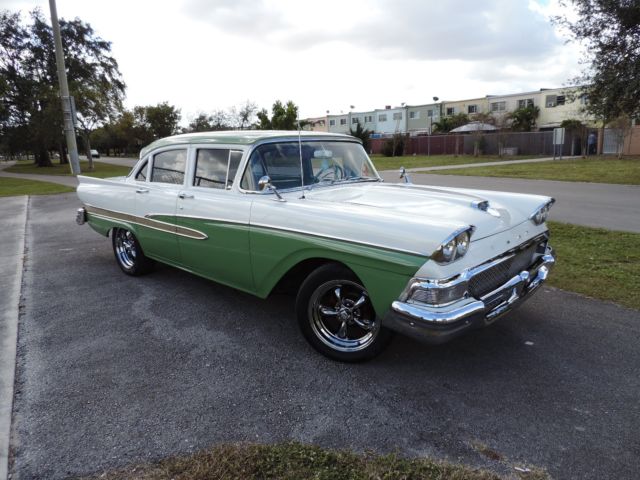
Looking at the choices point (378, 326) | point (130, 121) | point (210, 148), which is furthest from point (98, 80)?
point (378, 326)

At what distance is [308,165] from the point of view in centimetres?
414

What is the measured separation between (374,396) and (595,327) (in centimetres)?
218

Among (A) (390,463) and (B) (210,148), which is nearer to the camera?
(A) (390,463)

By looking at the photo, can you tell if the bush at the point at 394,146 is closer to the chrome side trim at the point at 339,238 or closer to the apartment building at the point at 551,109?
the apartment building at the point at 551,109

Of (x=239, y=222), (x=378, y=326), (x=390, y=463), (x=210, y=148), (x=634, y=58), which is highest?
(x=634, y=58)

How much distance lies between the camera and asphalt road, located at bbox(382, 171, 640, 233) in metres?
8.07

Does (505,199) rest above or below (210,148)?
below

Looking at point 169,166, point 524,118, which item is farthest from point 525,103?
point 169,166

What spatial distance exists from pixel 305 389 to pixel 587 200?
32.4ft

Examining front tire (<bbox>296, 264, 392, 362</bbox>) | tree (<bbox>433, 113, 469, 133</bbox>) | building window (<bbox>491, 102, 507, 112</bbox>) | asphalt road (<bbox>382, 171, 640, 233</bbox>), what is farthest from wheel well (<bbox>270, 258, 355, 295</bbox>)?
building window (<bbox>491, 102, 507, 112</bbox>)

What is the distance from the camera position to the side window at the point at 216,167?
4.04m

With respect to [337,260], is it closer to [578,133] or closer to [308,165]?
[308,165]

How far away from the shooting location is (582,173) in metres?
16.6

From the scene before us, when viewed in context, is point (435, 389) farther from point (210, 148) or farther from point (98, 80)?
point (98, 80)
